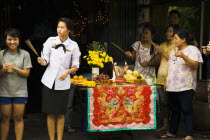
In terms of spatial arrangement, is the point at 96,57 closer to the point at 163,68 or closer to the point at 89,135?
the point at 163,68

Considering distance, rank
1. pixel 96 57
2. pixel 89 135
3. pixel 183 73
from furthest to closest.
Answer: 1. pixel 89 135
2. pixel 96 57
3. pixel 183 73

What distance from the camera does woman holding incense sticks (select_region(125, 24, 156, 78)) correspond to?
719 centimetres

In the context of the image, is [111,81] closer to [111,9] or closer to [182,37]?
[182,37]

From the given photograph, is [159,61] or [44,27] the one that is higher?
[44,27]

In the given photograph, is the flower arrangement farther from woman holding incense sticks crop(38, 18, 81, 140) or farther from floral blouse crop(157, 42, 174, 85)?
floral blouse crop(157, 42, 174, 85)

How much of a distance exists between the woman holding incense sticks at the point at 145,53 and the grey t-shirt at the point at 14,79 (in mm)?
2194

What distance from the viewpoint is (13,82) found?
5.74 m

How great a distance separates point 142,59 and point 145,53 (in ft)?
0.42

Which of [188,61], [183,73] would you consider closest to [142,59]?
[183,73]

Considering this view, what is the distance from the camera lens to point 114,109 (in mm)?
6293

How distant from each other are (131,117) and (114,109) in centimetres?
33

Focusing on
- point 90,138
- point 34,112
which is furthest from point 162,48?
point 34,112

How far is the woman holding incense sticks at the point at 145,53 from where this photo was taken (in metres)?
7.19

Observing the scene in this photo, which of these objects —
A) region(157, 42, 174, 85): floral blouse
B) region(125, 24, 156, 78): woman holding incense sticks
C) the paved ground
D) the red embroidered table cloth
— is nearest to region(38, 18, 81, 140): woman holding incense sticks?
the red embroidered table cloth
